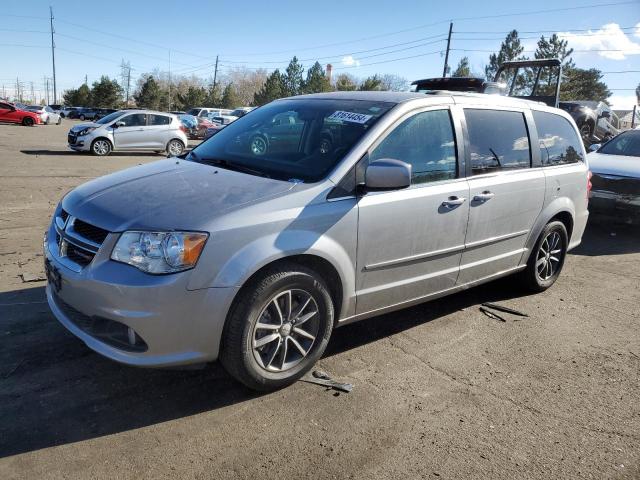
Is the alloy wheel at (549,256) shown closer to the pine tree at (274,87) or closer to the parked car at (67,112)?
the parked car at (67,112)

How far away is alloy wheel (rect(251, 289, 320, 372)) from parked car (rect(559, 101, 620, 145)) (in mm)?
14436

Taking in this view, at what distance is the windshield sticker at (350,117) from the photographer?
143 inches

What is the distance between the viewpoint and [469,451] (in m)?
2.74

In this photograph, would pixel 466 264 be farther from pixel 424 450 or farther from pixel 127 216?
pixel 127 216

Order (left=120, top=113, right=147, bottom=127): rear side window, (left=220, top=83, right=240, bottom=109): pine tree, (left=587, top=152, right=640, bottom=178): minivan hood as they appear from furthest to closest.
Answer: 1. (left=220, top=83, right=240, bottom=109): pine tree
2. (left=120, top=113, right=147, bottom=127): rear side window
3. (left=587, top=152, right=640, bottom=178): minivan hood

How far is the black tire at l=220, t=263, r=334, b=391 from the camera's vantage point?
288 cm

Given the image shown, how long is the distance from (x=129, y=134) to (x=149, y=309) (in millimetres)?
16313

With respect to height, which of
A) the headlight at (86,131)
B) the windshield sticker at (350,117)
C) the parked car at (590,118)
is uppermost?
the parked car at (590,118)

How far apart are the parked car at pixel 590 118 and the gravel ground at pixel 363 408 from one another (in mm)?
12636

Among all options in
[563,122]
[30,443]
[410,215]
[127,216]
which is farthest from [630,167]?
[30,443]

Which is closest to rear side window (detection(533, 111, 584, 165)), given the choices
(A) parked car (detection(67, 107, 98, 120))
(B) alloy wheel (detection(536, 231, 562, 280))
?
(B) alloy wheel (detection(536, 231, 562, 280))

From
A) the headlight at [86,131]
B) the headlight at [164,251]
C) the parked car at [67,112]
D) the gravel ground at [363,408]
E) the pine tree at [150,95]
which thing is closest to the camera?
the gravel ground at [363,408]

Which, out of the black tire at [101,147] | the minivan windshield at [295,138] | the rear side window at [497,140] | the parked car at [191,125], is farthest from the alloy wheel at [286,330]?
the parked car at [191,125]

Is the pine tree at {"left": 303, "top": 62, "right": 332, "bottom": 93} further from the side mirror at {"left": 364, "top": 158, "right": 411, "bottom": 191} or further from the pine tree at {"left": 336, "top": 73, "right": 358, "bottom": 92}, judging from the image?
the side mirror at {"left": 364, "top": 158, "right": 411, "bottom": 191}
